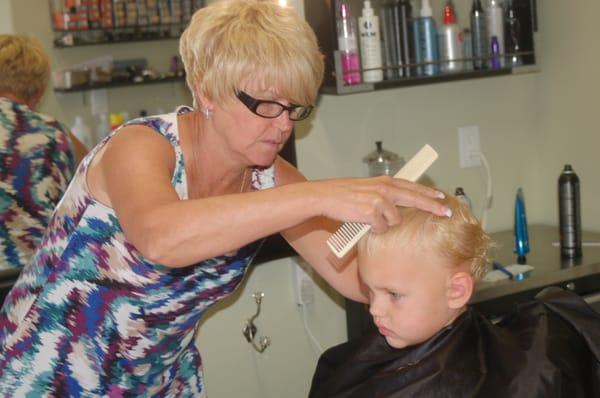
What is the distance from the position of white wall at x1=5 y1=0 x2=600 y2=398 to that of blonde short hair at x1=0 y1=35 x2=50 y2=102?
0.10ft

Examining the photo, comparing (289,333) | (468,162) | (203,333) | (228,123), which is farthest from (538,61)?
(228,123)

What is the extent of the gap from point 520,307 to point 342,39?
37.4 inches

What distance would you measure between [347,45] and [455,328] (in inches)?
38.6

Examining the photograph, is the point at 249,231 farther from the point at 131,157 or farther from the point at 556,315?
the point at 556,315

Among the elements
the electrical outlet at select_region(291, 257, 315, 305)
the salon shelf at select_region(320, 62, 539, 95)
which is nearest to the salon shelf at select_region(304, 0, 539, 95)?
the salon shelf at select_region(320, 62, 539, 95)

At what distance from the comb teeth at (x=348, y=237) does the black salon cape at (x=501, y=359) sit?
335 millimetres

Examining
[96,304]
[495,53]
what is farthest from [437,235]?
[495,53]

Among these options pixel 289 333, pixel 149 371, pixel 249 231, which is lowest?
pixel 289 333

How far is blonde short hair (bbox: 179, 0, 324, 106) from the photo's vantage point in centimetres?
133

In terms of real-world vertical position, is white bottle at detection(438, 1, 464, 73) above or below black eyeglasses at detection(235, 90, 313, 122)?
above

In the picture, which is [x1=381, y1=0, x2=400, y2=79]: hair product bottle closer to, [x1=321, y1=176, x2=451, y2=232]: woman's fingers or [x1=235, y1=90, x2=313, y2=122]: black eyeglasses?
[x1=235, y1=90, x2=313, y2=122]: black eyeglasses

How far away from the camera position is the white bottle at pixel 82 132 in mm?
1987

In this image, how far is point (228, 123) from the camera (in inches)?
54.8

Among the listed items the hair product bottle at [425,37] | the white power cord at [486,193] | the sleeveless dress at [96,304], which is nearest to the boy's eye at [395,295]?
the sleeveless dress at [96,304]
